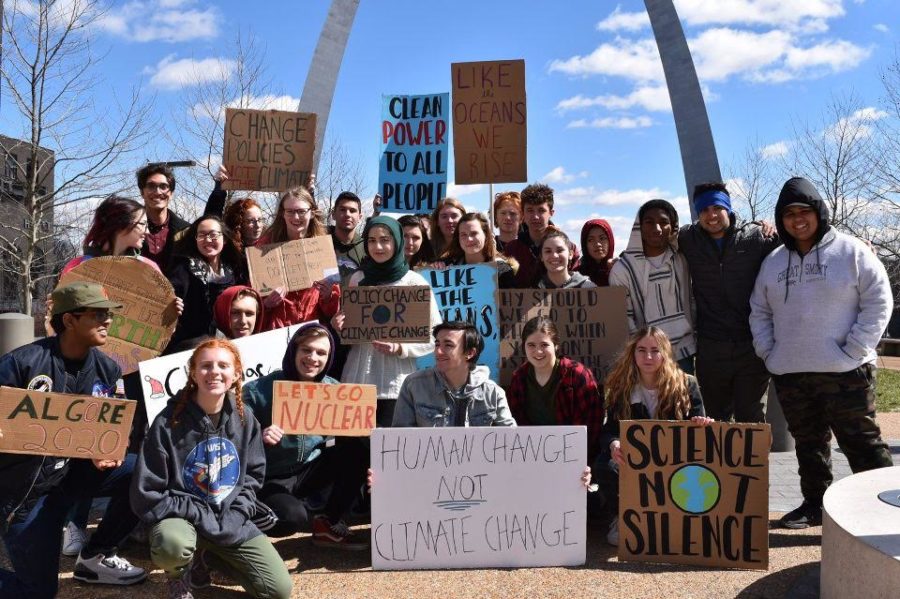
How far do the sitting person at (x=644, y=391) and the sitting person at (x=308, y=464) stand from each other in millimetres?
1547

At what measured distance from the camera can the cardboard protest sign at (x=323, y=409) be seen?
455 centimetres

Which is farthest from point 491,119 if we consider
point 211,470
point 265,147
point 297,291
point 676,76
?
point 676,76

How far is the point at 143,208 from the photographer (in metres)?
5.30

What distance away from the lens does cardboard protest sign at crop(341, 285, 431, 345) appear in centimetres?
527

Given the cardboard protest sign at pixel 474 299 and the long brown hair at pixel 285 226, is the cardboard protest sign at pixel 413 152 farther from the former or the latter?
the cardboard protest sign at pixel 474 299

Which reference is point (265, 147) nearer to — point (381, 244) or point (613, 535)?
point (381, 244)

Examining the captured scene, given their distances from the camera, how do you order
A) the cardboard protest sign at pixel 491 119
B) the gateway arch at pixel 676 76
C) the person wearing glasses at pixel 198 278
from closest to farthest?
the person wearing glasses at pixel 198 278 < the cardboard protest sign at pixel 491 119 < the gateway arch at pixel 676 76

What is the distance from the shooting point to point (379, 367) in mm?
5359

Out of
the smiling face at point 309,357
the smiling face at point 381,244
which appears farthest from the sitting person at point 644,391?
the smiling face at point 309,357

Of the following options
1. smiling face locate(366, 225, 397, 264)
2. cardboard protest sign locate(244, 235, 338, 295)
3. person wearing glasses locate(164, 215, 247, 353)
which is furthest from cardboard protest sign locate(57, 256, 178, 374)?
smiling face locate(366, 225, 397, 264)

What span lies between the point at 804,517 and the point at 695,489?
1296mm

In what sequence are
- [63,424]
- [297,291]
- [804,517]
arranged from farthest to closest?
[297,291] < [804,517] < [63,424]

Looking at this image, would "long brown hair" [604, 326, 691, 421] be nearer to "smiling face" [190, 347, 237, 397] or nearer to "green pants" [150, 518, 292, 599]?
"green pants" [150, 518, 292, 599]

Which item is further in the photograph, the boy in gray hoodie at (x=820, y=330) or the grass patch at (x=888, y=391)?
the grass patch at (x=888, y=391)
